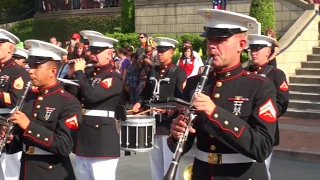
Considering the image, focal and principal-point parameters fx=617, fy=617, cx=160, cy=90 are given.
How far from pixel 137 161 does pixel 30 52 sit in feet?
18.4

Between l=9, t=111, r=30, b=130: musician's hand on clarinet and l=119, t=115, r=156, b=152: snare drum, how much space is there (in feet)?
9.67

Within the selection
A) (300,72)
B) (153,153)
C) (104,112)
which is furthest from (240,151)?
(300,72)

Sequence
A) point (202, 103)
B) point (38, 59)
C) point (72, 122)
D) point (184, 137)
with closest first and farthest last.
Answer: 1. point (202, 103)
2. point (184, 137)
3. point (72, 122)
4. point (38, 59)

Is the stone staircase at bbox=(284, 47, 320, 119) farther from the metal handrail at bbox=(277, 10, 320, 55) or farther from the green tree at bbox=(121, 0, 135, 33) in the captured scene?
the green tree at bbox=(121, 0, 135, 33)

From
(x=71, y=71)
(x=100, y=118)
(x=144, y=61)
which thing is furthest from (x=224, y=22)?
(x=144, y=61)

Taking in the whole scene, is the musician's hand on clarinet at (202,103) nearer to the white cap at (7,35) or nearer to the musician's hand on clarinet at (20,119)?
the musician's hand on clarinet at (20,119)

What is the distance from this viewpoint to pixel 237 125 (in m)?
3.59

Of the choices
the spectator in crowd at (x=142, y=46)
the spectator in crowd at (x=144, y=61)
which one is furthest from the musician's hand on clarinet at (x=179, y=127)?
the spectator in crowd at (x=142, y=46)

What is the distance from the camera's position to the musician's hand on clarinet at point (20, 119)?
457 centimetres

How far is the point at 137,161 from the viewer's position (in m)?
10.4

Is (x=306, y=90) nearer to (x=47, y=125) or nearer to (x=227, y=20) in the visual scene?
(x=47, y=125)

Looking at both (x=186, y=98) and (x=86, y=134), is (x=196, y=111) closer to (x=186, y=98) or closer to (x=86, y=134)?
(x=186, y=98)

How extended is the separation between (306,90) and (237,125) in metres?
13.5

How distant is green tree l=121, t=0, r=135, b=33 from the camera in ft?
85.0
